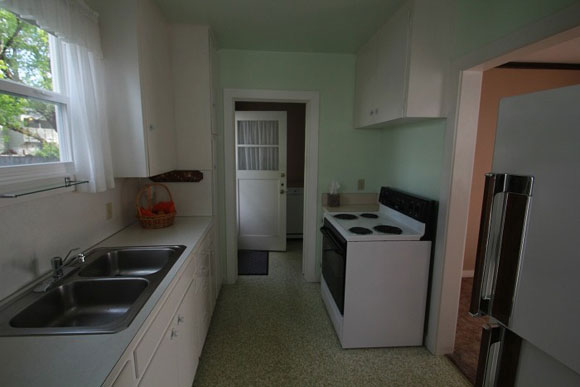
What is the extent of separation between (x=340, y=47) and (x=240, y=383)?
2834 millimetres

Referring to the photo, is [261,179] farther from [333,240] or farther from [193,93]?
[333,240]

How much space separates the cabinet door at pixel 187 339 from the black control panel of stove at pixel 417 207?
1613 millimetres

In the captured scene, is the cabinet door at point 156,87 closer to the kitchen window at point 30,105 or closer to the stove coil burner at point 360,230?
the kitchen window at point 30,105

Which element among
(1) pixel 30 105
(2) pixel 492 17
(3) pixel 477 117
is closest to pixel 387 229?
(3) pixel 477 117

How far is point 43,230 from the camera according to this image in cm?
127

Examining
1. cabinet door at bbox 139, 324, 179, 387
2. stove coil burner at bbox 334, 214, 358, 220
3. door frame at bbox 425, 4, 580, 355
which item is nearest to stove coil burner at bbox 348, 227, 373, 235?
stove coil burner at bbox 334, 214, 358, 220

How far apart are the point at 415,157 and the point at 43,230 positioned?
2.40 metres

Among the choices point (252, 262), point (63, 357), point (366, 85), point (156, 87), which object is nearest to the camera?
point (63, 357)

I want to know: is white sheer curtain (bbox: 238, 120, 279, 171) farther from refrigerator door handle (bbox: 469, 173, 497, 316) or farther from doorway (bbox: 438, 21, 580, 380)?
refrigerator door handle (bbox: 469, 173, 497, 316)

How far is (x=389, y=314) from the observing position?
6.66 ft

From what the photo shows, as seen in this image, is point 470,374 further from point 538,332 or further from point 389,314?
point 538,332

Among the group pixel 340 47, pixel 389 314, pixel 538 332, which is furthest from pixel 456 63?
pixel 389 314

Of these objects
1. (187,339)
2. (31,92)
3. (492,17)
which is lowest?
(187,339)

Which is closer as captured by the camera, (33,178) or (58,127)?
(33,178)
